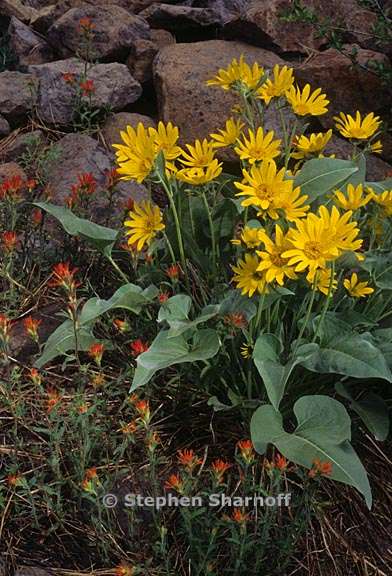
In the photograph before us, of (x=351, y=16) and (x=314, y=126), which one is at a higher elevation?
(x=351, y=16)

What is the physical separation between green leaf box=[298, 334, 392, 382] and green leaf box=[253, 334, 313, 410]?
4cm

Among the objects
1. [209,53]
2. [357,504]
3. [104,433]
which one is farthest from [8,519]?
[209,53]

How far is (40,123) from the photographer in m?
4.23

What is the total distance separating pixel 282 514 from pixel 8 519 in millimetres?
774

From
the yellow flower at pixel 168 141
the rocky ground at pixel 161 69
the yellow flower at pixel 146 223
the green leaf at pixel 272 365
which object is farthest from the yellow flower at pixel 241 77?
the rocky ground at pixel 161 69

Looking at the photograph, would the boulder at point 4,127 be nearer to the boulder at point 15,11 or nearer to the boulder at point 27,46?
the boulder at point 27,46

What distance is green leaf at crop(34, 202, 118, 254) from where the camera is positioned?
2.55 metres

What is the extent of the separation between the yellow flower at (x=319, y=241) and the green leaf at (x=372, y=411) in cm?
46

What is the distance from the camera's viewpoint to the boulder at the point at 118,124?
13.4ft

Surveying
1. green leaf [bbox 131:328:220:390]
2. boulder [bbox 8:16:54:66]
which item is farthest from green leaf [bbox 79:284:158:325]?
boulder [bbox 8:16:54:66]

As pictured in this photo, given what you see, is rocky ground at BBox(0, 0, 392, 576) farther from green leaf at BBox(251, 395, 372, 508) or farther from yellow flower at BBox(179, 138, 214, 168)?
green leaf at BBox(251, 395, 372, 508)

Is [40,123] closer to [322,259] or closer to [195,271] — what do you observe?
[195,271]

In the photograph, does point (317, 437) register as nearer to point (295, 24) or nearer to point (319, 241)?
point (319, 241)

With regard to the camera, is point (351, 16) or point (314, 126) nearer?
point (314, 126)
